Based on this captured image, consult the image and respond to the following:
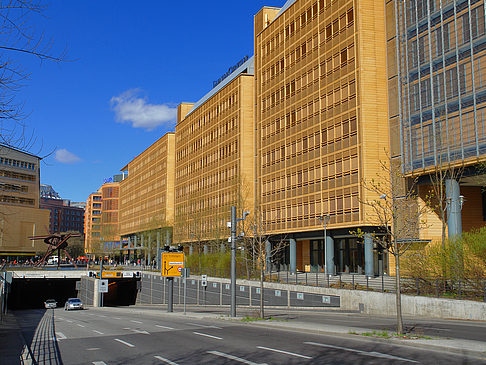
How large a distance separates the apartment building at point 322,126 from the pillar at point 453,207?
8.08 metres

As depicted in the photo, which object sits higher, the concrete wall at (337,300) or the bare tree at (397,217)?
the bare tree at (397,217)

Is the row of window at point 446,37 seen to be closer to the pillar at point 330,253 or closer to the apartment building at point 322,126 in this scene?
the apartment building at point 322,126

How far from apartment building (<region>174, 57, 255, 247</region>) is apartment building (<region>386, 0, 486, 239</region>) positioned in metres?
24.4

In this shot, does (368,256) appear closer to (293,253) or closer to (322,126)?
(293,253)

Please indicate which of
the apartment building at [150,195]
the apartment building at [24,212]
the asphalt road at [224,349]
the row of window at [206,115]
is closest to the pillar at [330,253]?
the asphalt road at [224,349]

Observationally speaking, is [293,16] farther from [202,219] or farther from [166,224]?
Answer: [166,224]

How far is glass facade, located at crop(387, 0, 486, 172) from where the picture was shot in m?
37.1

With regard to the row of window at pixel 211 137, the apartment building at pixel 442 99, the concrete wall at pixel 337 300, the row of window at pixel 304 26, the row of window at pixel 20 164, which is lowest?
the concrete wall at pixel 337 300

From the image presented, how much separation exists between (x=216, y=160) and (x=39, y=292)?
136ft

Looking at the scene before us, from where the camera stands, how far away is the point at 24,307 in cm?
9006

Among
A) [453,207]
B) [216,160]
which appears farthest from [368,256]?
[216,160]

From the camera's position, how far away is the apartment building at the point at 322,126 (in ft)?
161

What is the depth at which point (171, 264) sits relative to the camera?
36.7m

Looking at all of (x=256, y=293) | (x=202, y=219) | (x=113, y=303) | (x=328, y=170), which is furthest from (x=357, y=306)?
(x=113, y=303)
